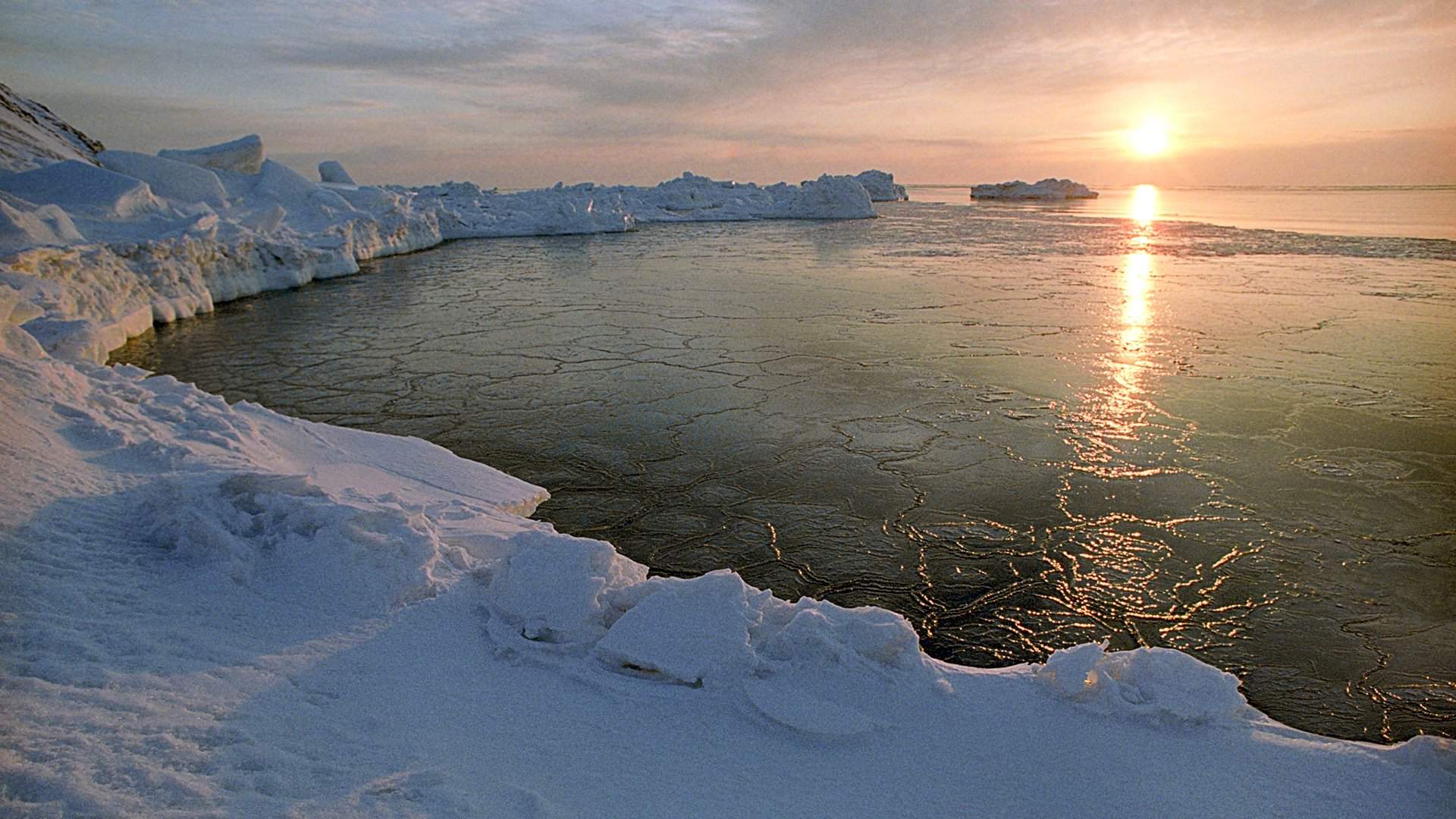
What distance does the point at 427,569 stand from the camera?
2.91 meters

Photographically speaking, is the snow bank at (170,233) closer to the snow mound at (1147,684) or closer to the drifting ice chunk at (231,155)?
the drifting ice chunk at (231,155)

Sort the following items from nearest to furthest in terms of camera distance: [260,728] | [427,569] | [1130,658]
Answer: [260,728] → [1130,658] → [427,569]

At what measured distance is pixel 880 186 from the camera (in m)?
54.0

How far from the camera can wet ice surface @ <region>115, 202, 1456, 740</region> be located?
10.6ft

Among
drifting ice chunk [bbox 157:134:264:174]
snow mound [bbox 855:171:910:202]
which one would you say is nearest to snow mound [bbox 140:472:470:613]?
drifting ice chunk [bbox 157:134:264:174]

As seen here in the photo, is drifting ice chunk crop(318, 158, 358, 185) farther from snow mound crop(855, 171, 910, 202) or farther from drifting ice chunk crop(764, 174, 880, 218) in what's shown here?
snow mound crop(855, 171, 910, 202)

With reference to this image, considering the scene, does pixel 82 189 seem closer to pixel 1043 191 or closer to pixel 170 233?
pixel 170 233

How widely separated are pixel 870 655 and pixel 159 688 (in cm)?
179

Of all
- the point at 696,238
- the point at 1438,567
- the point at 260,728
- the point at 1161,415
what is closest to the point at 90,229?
the point at 260,728

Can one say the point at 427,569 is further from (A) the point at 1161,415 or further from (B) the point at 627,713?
(A) the point at 1161,415

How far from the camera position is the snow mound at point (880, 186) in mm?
53562

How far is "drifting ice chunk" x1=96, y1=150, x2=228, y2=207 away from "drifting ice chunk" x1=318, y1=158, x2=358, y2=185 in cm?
1666

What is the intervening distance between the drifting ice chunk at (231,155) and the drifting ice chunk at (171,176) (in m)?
2.18

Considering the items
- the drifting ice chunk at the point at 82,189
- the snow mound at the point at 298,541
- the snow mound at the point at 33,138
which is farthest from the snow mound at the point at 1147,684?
the snow mound at the point at 33,138
